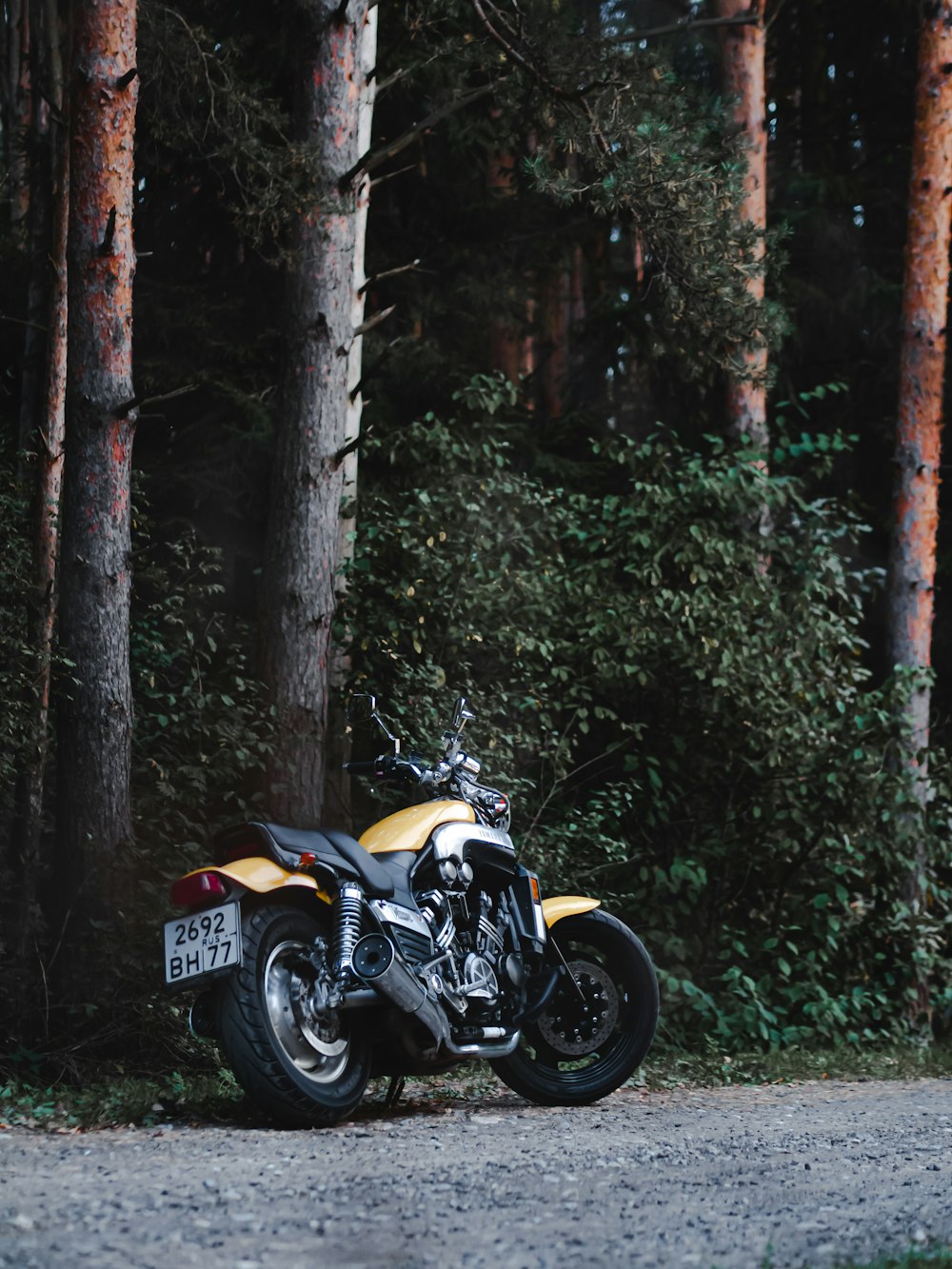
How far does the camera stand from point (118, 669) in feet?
25.9

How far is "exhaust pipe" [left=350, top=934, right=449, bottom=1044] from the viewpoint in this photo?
577cm

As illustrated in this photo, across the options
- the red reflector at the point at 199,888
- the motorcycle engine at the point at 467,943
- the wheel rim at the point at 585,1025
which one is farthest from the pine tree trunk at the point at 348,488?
the red reflector at the point at 199,888

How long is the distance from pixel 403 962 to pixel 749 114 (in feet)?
32.9

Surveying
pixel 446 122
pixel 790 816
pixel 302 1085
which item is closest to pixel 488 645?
pixel 790 816

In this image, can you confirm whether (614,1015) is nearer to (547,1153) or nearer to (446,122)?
(547,1153)

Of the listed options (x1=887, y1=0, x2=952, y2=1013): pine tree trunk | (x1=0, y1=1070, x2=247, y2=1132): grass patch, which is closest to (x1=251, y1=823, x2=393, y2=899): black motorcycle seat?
(x1=0, y1=1070, x2=247, y2=1132): grass patch

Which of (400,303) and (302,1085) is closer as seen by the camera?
(302,1085)

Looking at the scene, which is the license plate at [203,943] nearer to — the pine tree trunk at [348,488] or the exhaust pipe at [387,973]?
the exhaust pipe at [387,973]

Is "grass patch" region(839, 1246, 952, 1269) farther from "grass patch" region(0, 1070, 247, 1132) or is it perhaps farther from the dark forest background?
the dark forest background

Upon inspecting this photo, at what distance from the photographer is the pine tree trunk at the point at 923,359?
1255cm

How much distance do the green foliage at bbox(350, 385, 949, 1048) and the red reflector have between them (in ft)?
12.1

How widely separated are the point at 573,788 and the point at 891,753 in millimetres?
2656

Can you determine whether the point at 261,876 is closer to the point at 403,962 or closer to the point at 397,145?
the point at 403,962

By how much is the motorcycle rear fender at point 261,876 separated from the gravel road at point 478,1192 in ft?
3.12
